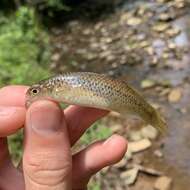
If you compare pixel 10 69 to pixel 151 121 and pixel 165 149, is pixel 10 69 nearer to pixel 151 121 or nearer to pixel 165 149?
pixel 165 149

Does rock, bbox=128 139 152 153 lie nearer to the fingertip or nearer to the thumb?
the fingertip

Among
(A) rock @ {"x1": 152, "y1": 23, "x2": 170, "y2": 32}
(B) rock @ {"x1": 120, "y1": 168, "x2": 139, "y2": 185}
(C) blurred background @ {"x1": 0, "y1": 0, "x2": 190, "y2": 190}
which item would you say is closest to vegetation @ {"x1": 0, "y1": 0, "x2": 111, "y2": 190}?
(C) blurred background @ {"x1": 0, "y1": 0, "x2": 190, "y2": 190}

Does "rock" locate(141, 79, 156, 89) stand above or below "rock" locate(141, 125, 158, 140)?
above

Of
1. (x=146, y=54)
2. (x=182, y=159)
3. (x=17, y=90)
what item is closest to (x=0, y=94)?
(x=17, y=90)

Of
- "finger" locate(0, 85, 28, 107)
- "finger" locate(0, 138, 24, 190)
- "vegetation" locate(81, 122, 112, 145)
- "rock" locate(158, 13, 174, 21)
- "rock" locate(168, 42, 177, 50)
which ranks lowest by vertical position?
"vegetation" locate(81, 122, 112, 145)

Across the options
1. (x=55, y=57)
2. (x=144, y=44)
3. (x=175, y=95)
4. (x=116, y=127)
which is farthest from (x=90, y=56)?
(x=116, y=127)

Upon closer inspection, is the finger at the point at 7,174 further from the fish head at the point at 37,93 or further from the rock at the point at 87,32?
the rock at the point at 87,32

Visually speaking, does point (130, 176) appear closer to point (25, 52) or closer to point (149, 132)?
point (149, 132)
